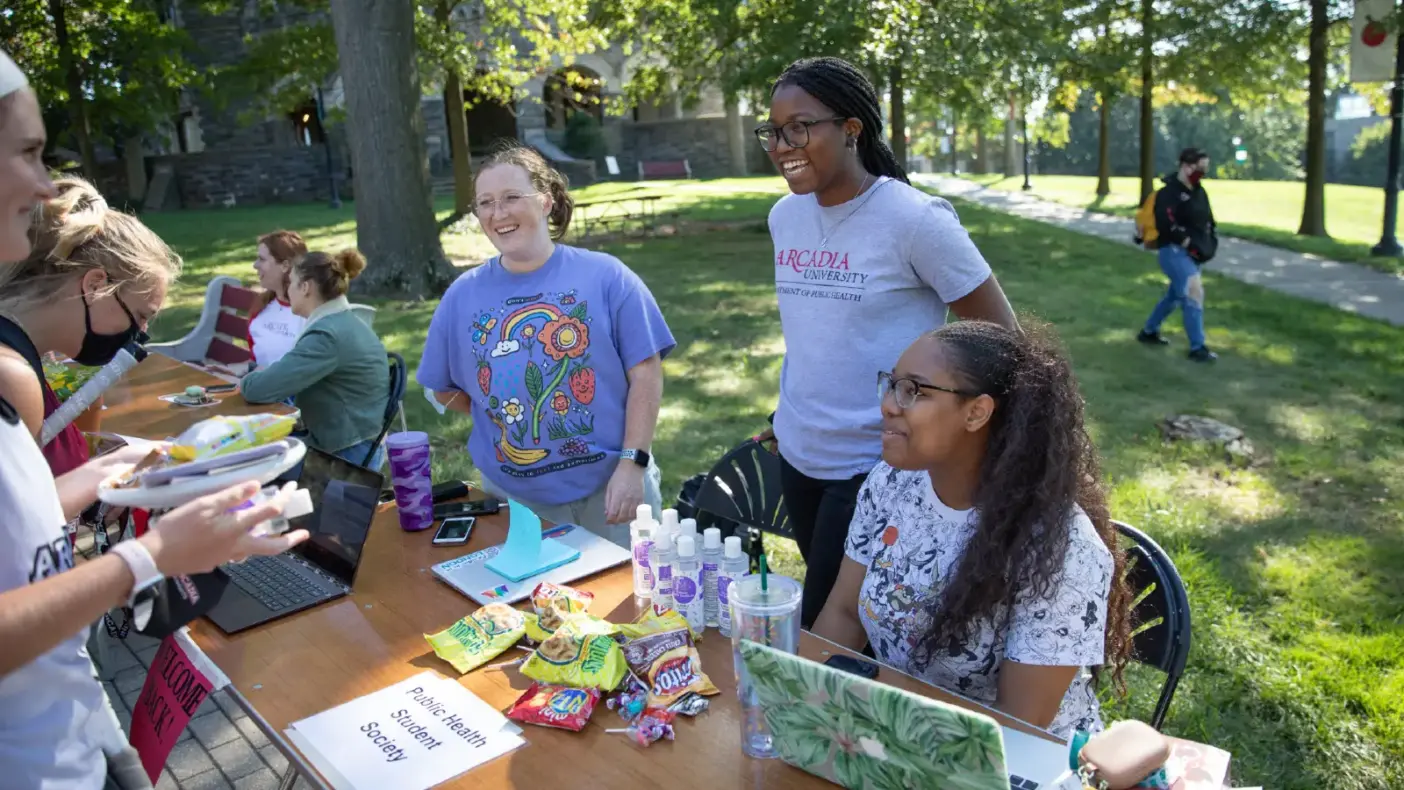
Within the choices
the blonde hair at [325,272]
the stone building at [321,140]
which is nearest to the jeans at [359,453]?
the blonde hair at [325,272]

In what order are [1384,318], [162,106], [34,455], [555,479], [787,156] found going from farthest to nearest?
[162,106] → [1384,318] → [555,479] → [787,156] → [34,455]

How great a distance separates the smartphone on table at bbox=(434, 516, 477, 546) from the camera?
272 cm

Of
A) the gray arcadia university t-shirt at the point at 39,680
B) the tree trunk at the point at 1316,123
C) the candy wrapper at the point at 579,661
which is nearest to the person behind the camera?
the gray arcadia university t-shirt at the point at 39,680

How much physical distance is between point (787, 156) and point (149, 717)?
2.01 metres

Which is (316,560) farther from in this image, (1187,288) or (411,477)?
(1187,288)

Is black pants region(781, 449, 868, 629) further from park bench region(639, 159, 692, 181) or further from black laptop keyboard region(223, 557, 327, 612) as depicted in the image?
park bench region(639, 159, 692, 181)

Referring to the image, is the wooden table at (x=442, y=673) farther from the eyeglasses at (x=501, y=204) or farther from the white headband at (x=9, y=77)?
the white headband at (x=9, y=77)

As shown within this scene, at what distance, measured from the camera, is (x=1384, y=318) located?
31.0 feet

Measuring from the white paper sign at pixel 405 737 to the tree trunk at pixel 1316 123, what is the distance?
16190 mm

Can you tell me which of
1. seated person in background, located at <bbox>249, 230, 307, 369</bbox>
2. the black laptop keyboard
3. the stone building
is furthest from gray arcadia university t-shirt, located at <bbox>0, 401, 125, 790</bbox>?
the stone building

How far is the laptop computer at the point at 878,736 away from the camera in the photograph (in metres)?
1.31

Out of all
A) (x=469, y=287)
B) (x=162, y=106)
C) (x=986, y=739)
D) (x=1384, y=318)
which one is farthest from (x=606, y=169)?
(x=986, y=739)

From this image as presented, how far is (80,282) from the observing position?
2.12 meters

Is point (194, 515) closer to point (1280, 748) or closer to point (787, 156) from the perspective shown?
point (787, 156)
